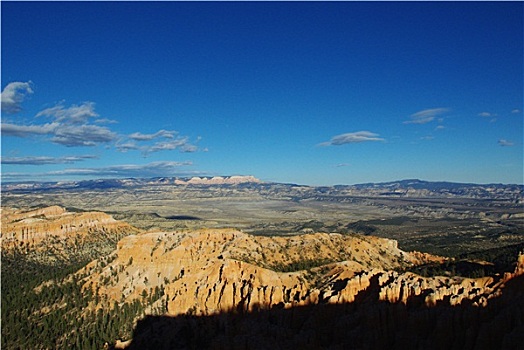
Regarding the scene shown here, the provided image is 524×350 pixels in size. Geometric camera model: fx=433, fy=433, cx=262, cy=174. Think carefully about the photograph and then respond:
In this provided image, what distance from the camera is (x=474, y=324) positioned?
1780 inches

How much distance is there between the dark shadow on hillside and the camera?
42.9 metres

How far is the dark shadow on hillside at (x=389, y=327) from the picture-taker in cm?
4288

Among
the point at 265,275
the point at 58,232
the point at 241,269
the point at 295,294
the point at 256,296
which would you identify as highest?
the point at 241,269

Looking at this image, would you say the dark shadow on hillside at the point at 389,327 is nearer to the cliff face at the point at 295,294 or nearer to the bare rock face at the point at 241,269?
the cliff face at the point at 295,294

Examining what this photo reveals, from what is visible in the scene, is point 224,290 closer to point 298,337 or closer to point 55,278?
point 298,337

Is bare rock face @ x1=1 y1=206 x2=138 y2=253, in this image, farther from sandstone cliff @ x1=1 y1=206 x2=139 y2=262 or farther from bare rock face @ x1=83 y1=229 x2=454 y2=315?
bare rock face @ x1=83 y1=229 x2=454 y2=315

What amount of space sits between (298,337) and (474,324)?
18427mm

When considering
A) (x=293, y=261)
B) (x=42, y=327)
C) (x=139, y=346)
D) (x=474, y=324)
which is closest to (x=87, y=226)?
(x=42, y=327)

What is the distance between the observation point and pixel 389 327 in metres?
49.6

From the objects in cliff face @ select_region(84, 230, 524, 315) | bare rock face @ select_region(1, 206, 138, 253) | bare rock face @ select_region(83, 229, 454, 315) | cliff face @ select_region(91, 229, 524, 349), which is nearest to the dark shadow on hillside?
cliff face @ select_region(91, 229, 524, 349)

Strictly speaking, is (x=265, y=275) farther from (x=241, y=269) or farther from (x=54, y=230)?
(x=54, y=230)

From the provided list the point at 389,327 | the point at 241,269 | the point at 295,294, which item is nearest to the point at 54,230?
the point at 241,269

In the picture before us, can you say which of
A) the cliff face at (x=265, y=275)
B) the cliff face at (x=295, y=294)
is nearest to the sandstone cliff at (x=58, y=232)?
the cliff face at (x=295, y=294)

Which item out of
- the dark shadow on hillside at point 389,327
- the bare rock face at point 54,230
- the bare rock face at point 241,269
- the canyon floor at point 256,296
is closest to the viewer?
the dark shadow on hillside at point 389,327
